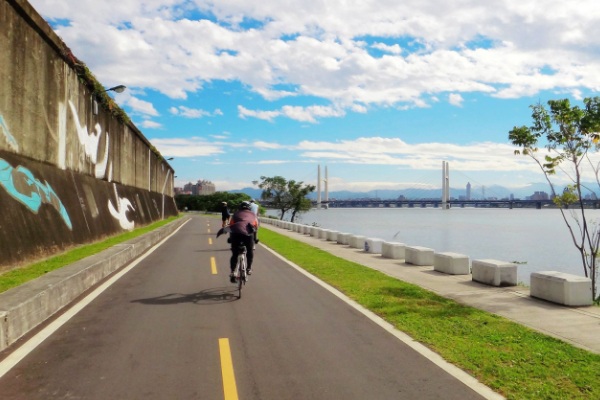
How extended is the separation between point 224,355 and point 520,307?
5946 millimetres

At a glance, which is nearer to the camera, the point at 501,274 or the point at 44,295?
the point at 44,295

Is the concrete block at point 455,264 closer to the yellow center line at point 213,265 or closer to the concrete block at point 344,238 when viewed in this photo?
the yellow center line at point 213,265

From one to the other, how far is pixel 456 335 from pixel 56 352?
5363 mm

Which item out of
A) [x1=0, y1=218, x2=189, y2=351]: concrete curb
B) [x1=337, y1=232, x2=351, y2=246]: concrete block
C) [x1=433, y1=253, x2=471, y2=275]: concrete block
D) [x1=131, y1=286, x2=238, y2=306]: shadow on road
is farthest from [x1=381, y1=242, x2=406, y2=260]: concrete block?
[x1=0, y1=218, x2=189, y2=351]: concrete curb

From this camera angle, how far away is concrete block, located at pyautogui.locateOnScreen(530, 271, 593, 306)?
866 cm

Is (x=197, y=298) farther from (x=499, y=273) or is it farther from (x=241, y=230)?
(x=499, y=273)

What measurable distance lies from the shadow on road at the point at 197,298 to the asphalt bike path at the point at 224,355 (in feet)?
0.07

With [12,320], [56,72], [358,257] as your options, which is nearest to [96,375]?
[12,320]

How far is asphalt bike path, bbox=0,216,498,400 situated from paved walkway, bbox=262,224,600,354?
2526 mm

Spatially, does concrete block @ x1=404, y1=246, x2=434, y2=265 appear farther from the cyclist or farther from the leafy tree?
the leafy tree

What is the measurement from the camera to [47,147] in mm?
16234

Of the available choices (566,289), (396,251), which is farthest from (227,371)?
(396,251)

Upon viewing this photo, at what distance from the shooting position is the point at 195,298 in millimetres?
9055

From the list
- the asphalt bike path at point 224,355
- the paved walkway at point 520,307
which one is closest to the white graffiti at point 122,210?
the asphalt bike path at point 224,355
